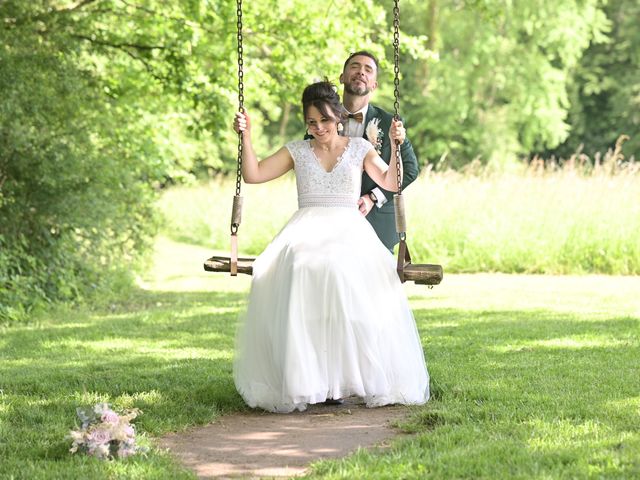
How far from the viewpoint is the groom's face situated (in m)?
7.01

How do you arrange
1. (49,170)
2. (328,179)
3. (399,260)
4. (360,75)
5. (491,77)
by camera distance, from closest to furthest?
1. (399,260)
2. (328,179)
3. (360,75)
4. (49,170)
5. (491,77)

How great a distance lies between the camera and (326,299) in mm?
6062

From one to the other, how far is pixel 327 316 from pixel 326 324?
0.14ft

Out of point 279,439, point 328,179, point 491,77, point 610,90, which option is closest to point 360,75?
point 328,179

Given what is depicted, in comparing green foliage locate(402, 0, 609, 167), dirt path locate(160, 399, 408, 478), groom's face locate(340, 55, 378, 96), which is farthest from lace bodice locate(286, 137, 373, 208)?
green foliage locate(402, 0, 609, 167)

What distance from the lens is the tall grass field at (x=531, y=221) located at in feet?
52.2

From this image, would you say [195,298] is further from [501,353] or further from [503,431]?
[503,431]

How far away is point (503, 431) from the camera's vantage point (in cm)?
534

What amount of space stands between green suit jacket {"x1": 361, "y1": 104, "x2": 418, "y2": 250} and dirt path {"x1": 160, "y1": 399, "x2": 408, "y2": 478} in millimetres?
1342

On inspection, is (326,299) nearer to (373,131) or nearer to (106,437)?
(373,131)

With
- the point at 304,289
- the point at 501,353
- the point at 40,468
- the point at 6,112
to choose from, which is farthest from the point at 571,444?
the point at 6,112

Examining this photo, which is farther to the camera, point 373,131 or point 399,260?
point 373,131

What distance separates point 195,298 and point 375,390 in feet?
24.5

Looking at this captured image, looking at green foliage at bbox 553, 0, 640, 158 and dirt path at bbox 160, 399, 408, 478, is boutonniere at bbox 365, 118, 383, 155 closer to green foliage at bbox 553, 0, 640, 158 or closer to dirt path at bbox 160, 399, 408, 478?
dirt path at bbox 160, 399, 408, 478
